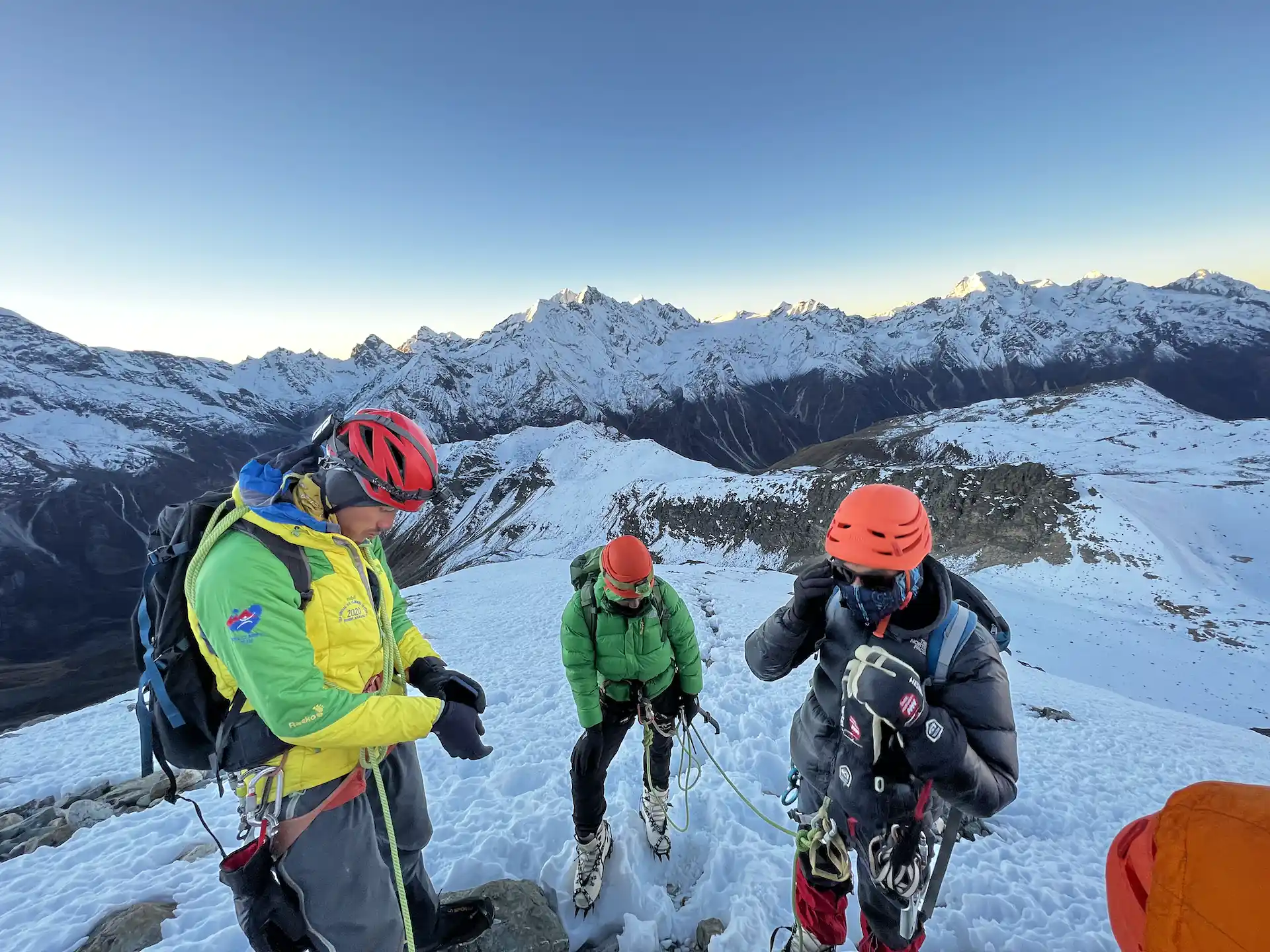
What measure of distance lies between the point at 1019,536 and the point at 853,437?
107m

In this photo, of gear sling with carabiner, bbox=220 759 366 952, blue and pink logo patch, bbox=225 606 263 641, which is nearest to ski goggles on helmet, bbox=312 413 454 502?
blue and pink logo patch, bbox=225 606 263 641

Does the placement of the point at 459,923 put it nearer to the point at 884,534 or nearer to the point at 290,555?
the point at 290,555

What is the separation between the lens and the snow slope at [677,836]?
485 cm

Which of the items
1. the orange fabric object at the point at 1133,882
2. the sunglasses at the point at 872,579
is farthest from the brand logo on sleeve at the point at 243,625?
the orange fabric object at the point at 1133,882

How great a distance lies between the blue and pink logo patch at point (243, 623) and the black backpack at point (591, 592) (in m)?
2.74

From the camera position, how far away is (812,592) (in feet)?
11.7

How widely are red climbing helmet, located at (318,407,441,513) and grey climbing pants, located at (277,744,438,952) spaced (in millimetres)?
1809

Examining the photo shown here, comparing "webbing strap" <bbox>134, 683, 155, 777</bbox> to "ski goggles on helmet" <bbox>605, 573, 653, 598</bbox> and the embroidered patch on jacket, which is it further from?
"ski goggles on helmet" <bbox>605, 573, 653, 598</bbox>

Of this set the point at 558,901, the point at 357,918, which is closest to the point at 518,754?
the point at 558,901

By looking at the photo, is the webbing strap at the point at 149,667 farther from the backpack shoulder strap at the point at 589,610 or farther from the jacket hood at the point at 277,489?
the backpack shoulder strap at the point at 589,610

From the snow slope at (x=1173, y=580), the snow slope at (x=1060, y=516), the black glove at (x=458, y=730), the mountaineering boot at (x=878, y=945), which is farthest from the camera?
the snow slope at (x=1060, y=516)

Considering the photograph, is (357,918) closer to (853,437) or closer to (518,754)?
(518,754)

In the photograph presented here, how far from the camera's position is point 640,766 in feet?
24.8

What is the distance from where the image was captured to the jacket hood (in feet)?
9.34
